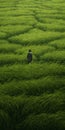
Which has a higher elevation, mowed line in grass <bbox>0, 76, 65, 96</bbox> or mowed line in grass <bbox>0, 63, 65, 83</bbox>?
mowed line in grass <bbox>0, 76, 65, 96</bbox>

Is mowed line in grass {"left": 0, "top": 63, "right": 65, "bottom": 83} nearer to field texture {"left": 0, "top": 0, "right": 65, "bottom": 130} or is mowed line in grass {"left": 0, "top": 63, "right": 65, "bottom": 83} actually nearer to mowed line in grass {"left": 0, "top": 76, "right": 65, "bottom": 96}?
field texture {"left": 0, "top": 0, "right": 65, "bottom": 130}

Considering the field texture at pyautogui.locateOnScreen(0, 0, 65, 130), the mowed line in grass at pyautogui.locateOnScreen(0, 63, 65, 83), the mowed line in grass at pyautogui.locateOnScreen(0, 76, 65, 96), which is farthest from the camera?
the mowed line in grass at pyautogui.locateOnScreen(0, 63, 65, 83)

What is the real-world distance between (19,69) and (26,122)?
163cm

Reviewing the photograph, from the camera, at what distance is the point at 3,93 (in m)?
4.05

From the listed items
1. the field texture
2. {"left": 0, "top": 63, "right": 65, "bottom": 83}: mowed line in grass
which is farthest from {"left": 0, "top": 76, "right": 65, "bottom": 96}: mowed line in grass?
{"left": 0, "top": 63, "right": 65, "bottom": 83}: mowed line in grass

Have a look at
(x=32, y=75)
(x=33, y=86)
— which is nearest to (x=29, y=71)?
(x=32, y=75)

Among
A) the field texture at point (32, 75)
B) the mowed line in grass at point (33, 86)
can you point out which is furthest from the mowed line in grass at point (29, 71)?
the mowed line in grass at point (33, 86)

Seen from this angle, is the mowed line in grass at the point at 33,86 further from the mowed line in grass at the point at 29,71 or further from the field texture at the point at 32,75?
the mowed line in grass at the point at 29,71

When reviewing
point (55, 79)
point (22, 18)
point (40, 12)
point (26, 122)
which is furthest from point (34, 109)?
point (40, 12)

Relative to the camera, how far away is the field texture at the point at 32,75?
11.4 feet

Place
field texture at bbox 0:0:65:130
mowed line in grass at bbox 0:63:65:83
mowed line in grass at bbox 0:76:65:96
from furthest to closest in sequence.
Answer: mowed line in grass at bbox 0:63:65:83, mowed line in grass at bbox 0:76:65:96, field texture at bbox 0:0:65:130

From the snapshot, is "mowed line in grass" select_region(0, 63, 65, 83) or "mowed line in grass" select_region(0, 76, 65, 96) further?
"mowed line in grass" select_region(0, 63, 65, 83)

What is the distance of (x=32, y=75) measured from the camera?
4668 mm

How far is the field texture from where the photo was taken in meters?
3.47
